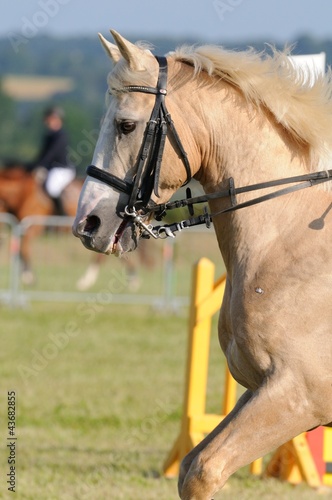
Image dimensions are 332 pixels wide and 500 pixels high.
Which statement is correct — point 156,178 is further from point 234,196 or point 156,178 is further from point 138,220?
point 234,196

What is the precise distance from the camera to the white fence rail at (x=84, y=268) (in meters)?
14.6

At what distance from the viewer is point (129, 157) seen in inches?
156

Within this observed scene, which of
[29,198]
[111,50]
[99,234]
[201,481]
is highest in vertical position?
[29,198]

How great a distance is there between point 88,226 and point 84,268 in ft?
47.5

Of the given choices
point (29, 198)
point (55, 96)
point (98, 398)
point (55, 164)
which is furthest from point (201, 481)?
point (55, 96)

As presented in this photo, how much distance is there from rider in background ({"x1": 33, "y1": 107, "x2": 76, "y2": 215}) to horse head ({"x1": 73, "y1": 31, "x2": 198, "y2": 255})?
49.7 ft

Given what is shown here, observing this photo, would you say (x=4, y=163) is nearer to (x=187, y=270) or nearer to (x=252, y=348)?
(x=187, y=270)

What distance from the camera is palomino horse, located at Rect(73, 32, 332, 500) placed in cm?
371

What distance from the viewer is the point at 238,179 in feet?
13.3

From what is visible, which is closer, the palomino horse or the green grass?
the palomino horse

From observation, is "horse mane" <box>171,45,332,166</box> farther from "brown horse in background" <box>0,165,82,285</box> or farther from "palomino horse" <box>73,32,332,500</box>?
"brown horse in background" <box>0,165,82,285</box>

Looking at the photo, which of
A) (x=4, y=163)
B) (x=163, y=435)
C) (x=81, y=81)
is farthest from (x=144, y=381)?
(x=81, y=81)

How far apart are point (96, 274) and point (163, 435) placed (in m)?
9.46

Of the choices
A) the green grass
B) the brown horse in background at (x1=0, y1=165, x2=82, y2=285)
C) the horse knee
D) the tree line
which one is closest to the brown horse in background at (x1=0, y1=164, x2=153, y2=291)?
the brown horse in background at (x1=0, y1=165, x2=82, y2=285)
